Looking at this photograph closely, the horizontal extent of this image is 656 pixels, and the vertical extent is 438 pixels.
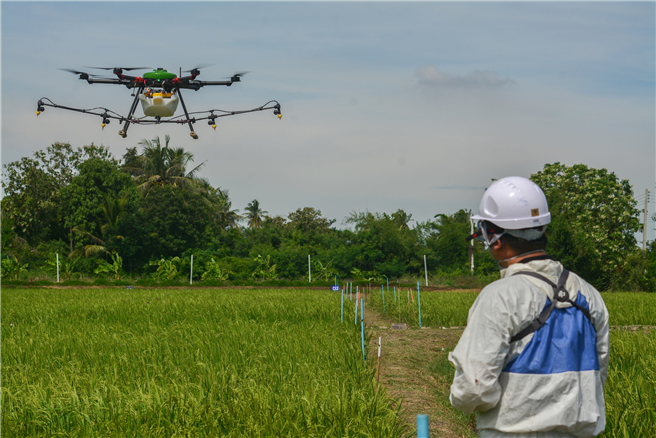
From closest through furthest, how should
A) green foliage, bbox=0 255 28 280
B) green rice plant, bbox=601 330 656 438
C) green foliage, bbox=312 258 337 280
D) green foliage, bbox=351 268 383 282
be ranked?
green rice plant, bbox=601 330 656 438 → green foliage, bbox=0 255 28 280 → green foliage, bbox=312 258 337 280 → green foliage, bbox=351 268 383 282

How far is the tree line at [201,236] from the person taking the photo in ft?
115

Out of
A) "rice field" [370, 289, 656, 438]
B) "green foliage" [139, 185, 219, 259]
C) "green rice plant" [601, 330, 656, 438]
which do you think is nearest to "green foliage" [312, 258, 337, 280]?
"green foliage" [139, 185, 219, 259]

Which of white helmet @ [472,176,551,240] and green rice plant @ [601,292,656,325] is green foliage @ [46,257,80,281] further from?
white helmet @ [472,176,551,240]

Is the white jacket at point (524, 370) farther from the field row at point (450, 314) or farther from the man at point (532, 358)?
the field row at point (450, 314)

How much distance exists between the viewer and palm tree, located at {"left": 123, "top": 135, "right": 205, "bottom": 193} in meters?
43.0

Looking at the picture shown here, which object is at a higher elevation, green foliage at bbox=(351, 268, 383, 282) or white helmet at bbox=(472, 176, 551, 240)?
white helmet at bbox=(472, 176, 551, 240)

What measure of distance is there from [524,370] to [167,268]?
3444 cm

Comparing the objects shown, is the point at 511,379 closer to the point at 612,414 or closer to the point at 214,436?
the point at 214,436

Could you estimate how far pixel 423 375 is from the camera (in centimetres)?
756

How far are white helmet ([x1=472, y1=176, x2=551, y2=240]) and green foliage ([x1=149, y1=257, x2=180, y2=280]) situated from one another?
3307 cm

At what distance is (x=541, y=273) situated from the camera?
220cm

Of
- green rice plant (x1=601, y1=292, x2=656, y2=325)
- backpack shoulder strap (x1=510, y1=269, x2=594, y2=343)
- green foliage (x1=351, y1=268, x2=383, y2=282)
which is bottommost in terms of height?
green foliage (x1=351, y1=268, x2=383, y2=282)

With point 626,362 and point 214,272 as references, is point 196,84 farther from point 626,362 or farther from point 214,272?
point 214,272

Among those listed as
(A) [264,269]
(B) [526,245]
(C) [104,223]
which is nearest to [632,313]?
(B) [526,245]
